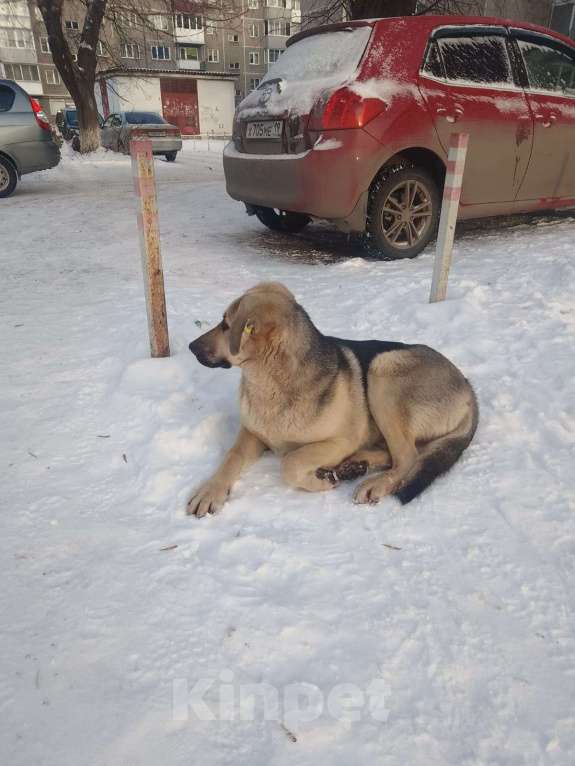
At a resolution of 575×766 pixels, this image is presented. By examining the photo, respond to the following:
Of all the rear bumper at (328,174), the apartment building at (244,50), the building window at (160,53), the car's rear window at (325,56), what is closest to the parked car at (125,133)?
the car's rear window at (325,56)

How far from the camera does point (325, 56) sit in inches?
216

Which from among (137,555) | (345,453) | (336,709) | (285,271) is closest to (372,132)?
(285,271)

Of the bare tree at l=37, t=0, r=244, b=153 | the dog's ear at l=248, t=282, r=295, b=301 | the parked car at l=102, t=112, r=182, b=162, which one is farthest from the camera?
the parked car at l=102, t=112, r=182, b=162

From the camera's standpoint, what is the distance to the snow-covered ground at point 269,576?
161 centimetres

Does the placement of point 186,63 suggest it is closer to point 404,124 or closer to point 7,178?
point 7,178

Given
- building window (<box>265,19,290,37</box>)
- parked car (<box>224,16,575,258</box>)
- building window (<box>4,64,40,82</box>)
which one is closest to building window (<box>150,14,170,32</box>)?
building window (<box>265,19,290,37</box>)

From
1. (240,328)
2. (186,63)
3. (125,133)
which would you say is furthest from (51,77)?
(240,328)

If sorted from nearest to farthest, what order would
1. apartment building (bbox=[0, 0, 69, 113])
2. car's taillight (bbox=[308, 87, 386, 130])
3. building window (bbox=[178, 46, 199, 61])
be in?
car's taillight (bbox=[308, 87, 386, 130]), apartment building (bbox=[0, 0, 69, 113]), building window (bbox=[178, 46, 199, 61])

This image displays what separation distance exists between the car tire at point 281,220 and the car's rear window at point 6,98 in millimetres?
6510

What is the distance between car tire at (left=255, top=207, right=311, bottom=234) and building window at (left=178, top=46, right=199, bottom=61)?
190ft

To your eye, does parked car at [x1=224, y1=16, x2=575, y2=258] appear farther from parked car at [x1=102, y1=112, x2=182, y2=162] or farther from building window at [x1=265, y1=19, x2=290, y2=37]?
parked car at [x1=102, y1=112, x2=182, y2=162]

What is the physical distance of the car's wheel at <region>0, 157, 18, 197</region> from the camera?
34.6 feet

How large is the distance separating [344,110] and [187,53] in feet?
202

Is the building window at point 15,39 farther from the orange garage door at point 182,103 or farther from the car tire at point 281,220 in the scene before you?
the car tire at point 281,220
